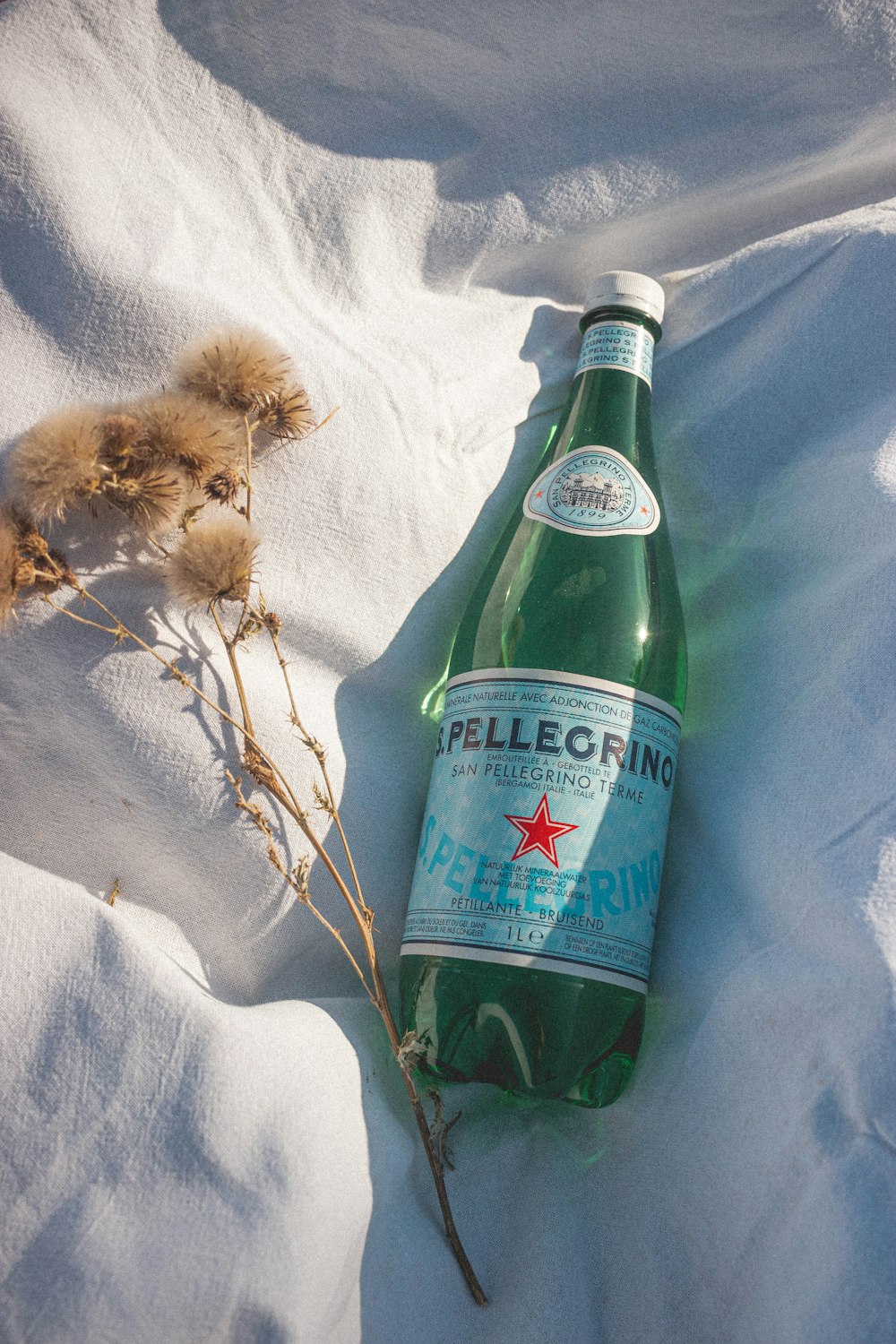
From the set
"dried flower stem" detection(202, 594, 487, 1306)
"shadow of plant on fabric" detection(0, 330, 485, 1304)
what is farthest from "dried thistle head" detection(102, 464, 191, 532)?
"dried flower stem" detection(202, 594, 487, 1306)

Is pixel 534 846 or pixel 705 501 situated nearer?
pixel 534 846

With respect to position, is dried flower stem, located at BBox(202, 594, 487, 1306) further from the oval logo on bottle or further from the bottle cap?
the bottle cap

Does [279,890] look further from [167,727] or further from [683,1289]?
[683,1289]

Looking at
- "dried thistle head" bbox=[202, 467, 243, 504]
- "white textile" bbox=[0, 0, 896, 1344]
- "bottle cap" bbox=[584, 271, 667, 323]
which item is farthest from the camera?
"bottle cap" bbox=[584, 271, 667, 323]

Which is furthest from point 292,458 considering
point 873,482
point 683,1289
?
point 683,1289

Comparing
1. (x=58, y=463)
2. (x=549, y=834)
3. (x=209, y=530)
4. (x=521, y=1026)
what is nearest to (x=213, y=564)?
(x=209, y=530)

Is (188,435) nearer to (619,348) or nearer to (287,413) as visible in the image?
(287,413)
